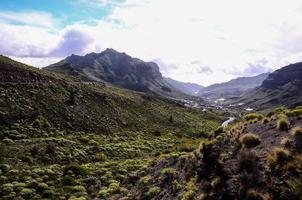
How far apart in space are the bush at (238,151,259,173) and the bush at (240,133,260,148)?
6.67ft

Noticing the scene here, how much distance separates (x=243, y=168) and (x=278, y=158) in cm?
226

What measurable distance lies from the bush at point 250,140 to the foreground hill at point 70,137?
14.8m

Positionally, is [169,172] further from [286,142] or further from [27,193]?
[27,193]

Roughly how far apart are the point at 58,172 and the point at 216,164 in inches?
Result: 920

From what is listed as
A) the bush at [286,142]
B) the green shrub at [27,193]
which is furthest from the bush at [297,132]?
the green shrub at [27,193]

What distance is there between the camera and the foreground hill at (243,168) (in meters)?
18.8

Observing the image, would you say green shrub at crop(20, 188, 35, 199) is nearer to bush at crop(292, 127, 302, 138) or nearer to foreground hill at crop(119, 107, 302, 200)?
foreground hill at crop(119, 107, 302, 200)

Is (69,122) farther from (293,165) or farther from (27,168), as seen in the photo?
(293,165)

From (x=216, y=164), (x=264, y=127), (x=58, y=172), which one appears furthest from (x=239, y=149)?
(x=58, y=172)

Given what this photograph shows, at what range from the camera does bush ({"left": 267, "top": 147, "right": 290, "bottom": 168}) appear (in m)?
20.1

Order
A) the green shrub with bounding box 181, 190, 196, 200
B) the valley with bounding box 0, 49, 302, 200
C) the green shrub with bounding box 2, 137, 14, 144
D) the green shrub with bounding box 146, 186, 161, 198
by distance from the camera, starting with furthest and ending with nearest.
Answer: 1. the green shrub with bounding box 2, 137, 14, 144
2. the green shrub with bounding box 146, 186, 161, 198
3. the green shrub with bounding box 181, 190, 196, 200
4. the valley with bounding box 0, 49, 302, 200

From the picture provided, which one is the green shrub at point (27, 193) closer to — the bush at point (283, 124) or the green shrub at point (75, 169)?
the green shrub at point (75, 169)

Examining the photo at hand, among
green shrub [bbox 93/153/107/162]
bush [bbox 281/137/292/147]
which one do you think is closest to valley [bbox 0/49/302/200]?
bush [bbox 281/137/292/147]

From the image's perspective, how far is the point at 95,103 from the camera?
93250 millimetres
